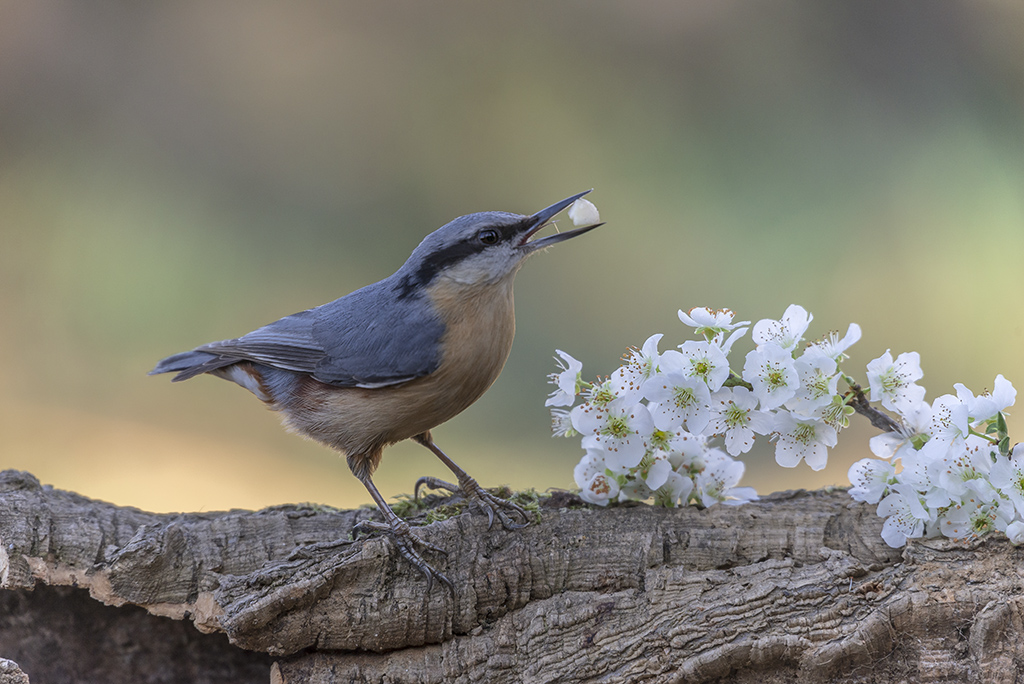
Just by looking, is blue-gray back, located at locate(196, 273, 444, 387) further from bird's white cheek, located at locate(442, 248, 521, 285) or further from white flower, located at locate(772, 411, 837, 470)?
white flower, located at locate(772, 411, 837, 470)

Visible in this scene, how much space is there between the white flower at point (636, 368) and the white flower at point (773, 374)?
298mm

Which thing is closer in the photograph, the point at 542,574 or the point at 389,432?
the point at 542,574

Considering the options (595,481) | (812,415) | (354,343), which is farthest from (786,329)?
(354,343)

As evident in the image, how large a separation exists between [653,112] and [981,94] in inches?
97.8

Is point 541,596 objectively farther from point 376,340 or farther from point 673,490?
point 376,340

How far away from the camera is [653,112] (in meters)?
7.31

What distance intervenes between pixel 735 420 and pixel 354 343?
1399mm

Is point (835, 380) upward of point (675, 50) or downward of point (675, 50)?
downward

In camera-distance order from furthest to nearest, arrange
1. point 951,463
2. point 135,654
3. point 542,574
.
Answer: point 135,654 → point 542,574 → point 951,463

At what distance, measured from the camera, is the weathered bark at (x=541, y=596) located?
2.58 meters

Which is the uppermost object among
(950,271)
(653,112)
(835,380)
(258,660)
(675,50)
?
(675,50)

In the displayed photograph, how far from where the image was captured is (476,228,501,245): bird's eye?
3.04m

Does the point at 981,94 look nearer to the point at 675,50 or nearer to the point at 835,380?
the point at 675,50

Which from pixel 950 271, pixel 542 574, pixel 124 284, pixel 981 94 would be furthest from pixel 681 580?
pixel 124 284
